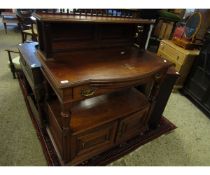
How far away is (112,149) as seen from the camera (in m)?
1.50

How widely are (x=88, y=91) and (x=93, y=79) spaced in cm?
8

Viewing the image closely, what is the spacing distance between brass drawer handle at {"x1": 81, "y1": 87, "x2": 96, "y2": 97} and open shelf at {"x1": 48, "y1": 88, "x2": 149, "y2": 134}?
253mm

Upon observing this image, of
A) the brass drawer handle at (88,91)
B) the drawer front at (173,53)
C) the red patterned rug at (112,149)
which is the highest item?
the brass drawer handle at (88,91)

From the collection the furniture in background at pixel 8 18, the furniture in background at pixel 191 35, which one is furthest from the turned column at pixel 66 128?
the furniture in background at pixel 8 18

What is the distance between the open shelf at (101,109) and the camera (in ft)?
3.97

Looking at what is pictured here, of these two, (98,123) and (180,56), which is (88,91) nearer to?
(98,123)

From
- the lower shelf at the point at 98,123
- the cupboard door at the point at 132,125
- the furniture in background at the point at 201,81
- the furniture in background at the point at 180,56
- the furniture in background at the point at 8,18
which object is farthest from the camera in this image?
the furniture in background at the point at 8,18

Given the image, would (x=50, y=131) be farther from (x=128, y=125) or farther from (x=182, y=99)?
(x=182, y=99)

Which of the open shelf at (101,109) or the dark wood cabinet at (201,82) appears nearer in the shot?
the open shelf at (101,109)

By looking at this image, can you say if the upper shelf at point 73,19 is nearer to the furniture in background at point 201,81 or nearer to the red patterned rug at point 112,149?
the red patterned rug at point 112,149

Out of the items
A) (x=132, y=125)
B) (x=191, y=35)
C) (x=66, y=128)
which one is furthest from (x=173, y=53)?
(x=66, y=128)

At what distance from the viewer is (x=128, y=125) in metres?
1.44

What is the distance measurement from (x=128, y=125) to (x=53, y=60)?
81 cm
